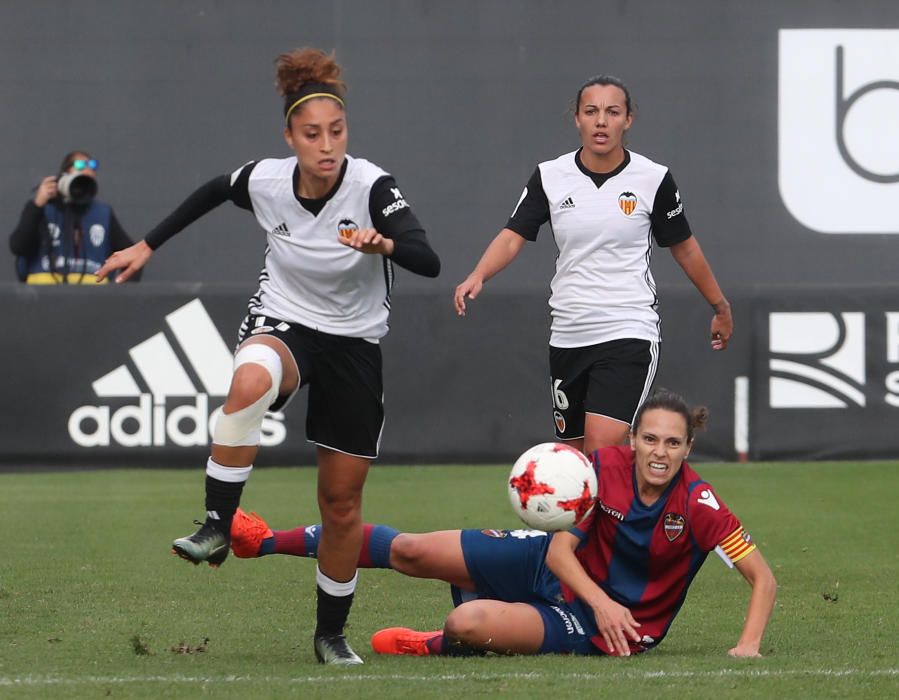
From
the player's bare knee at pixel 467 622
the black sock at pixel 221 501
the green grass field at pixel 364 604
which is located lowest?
the green grass field at pixel 364 604

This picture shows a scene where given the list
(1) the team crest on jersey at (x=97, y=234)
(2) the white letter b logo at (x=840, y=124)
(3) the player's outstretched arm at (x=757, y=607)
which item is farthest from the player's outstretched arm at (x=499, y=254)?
(2) the white letter b logo at (x=840, y=124)

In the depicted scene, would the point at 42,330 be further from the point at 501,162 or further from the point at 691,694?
the point at 691,694

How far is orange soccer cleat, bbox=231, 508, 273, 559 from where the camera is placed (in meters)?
6.63

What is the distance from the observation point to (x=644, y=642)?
5.94 meters

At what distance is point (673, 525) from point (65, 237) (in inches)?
375

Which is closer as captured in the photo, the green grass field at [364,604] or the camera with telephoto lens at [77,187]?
the green grass field at [364,604]

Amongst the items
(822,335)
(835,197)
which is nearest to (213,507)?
(822,335)

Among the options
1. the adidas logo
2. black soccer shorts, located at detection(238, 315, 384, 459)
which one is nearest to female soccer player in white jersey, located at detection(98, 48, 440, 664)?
black soccer shorts, located at detection(238, 315, 384, 459)

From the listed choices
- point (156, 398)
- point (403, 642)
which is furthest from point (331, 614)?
point (156, 398)

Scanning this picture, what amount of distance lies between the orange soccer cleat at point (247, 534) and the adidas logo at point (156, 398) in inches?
254

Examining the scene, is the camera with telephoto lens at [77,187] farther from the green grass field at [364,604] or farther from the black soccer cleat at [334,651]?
the black soccer cleat at [334,651]

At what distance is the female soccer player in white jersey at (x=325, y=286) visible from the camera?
228 inches

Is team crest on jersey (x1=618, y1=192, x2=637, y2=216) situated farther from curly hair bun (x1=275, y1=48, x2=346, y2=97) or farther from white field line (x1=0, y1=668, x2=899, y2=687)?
white field line (x1=0, y1=668, x2=899, y2=687)

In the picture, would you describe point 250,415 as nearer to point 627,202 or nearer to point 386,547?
point 386,547
